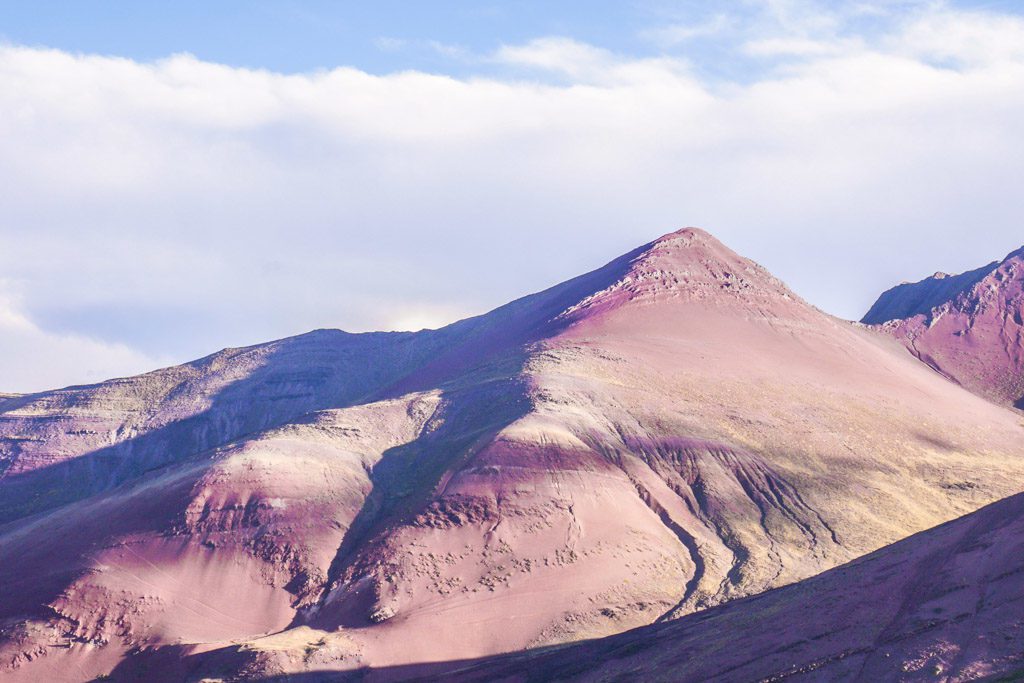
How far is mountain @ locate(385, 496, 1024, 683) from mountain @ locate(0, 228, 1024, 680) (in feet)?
15.8

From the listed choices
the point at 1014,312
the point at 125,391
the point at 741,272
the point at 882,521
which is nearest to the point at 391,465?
the point at 882,521

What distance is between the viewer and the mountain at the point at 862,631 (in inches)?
1451

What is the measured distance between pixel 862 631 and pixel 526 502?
70.3 ft

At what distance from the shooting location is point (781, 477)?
66438 millimetres

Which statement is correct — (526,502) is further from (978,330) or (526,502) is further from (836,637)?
(978,330)

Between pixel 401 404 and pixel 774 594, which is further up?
pixel 401 404

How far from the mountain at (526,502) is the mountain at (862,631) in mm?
4801

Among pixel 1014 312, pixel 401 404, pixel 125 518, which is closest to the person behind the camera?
pixel 125 518

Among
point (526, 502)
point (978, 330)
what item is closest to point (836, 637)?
point (526, 502)

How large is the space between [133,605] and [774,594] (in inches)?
1058

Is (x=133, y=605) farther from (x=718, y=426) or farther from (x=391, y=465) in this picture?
(x=718, y=426)

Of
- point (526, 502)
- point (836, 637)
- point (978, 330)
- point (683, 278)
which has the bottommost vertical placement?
point (836, 637)

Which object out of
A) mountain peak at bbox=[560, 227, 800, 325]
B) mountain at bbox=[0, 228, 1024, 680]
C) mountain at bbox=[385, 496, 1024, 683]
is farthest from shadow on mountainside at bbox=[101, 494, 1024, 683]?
mountain peak at bbox=[560, 227, 800, 325]

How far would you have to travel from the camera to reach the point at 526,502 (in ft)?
194
